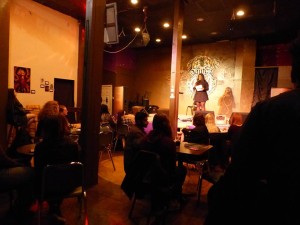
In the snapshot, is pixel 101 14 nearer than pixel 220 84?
Yes

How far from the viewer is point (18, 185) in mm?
2299

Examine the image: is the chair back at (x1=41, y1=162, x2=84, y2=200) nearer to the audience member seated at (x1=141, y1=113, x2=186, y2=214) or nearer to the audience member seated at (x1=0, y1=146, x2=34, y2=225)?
the audience member seated at (x1=0, y1=146, x2=34, y2=225)

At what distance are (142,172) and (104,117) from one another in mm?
3327

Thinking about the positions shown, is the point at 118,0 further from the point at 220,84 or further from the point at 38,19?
the point at 220,84

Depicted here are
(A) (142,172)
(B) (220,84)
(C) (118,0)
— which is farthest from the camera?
(B) (220,84)

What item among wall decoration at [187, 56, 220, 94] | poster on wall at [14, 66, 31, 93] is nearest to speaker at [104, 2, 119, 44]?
poster on wall at [14, 66, 31, 93]

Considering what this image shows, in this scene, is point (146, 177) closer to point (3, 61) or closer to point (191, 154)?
point (191, 154)

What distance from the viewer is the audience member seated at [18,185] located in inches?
89.2

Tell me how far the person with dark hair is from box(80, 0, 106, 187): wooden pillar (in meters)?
3.00

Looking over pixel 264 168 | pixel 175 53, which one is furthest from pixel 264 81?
pixel 264 168

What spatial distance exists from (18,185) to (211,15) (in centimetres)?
672

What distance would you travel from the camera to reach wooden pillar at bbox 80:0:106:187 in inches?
142

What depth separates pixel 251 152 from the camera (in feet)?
2.68

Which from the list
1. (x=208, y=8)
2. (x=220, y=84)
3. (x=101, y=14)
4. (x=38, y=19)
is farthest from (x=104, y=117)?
(x=220, y=84)
